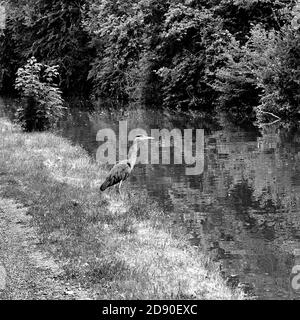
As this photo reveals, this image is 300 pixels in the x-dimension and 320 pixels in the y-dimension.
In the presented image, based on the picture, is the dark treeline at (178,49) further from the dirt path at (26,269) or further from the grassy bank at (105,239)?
the dirt path at (26,269)

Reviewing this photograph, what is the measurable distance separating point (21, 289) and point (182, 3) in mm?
28187

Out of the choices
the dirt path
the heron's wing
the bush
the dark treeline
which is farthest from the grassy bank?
the dark treeline

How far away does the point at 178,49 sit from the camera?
34.0 metres

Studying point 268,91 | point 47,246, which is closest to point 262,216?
point 47,246

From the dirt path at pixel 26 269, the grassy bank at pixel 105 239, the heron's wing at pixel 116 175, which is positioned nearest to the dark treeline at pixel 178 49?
the grassy bank at pixel 105 239

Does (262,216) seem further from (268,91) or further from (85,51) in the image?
(85,51)

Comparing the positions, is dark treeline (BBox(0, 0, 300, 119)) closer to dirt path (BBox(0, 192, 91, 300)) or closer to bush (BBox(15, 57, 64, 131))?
bush (BBox(15, 57, 64, 131))

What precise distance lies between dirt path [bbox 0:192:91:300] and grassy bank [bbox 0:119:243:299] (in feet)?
0.52

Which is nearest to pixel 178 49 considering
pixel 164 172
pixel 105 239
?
pixel 164 172

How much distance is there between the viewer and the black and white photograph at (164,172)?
301 inches

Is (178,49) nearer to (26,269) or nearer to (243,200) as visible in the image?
(243,200)

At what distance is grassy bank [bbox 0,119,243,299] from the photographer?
7.15 meters
